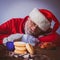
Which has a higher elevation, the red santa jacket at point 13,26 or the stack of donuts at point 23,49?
the red santa jacket at point 13,26

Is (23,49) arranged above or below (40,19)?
below

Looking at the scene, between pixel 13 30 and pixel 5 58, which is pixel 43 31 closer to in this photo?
pixel 13 30

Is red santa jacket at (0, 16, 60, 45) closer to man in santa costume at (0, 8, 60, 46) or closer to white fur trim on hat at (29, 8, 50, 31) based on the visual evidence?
man in santa costume at (0, 8, 60, 46)

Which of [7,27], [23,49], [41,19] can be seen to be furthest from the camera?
[7,27]

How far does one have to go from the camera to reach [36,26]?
3.31 ft

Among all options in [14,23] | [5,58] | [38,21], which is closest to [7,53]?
[5,58]

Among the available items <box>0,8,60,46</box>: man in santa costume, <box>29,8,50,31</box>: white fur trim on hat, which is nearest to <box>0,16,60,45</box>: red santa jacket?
<box>0,8,60,46</box>: man in santa costume

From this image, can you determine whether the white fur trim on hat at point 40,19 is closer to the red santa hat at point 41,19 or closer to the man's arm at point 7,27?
the red santa hat at point 41,19

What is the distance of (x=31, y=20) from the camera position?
1.00 m

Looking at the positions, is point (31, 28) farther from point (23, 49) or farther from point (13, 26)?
point (23, 49)

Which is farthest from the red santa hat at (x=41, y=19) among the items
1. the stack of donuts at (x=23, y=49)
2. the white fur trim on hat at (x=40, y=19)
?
the stack of donuts at (x=23, y=49)

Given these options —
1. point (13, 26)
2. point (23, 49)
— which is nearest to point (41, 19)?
point (13, 26)

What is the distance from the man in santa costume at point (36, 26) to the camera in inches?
38.3

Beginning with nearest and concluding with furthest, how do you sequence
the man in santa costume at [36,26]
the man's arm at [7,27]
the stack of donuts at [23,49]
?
the stack of donuts at [23,49]
the man in santa costume at [36,26]
the man's arm at [7,27]
